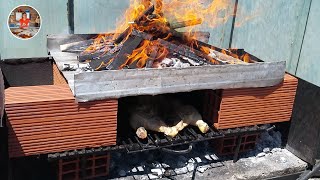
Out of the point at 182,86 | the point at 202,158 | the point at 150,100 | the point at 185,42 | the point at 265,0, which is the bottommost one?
the point at 202,158

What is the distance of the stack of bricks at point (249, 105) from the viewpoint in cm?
520

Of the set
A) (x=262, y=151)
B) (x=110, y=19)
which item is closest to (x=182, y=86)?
(x=262, y=151)

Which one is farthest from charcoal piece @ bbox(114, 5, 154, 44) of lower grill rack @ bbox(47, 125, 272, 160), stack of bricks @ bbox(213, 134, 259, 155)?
stack of bricks @ bbox(213, 134, 259, 155)

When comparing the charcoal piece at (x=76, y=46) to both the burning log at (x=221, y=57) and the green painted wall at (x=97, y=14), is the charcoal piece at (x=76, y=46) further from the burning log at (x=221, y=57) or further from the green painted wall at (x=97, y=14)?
the burning log at (x=221, y=57)

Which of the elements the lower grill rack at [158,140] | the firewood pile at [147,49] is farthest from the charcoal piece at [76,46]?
the lower grill rack at [158,140]

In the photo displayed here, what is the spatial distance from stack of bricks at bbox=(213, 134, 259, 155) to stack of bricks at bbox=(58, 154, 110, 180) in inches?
72.2

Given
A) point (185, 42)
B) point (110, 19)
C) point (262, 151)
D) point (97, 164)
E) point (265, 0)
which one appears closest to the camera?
point (97, 164)

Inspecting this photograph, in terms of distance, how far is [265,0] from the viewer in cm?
792

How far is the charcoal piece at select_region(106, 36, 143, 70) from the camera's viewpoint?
4.88 metres

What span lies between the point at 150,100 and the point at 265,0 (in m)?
3.94

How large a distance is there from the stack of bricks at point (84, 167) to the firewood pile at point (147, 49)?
118 centimetres

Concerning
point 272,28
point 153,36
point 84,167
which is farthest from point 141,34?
point 272,28

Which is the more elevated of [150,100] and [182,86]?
[182,86]

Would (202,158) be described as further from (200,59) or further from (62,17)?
(62,17)
